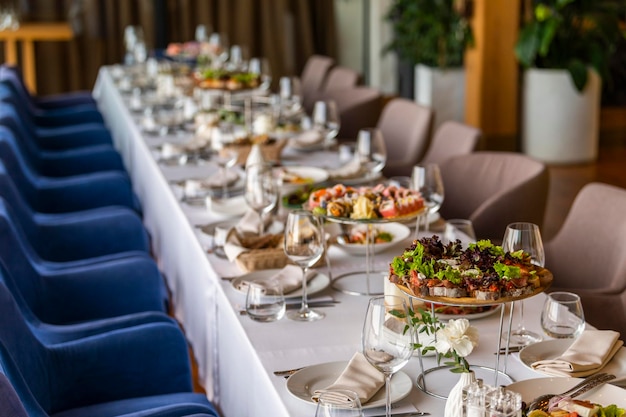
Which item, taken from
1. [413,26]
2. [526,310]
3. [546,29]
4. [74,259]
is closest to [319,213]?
[526,310]

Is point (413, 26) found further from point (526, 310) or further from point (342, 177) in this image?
point (526, 310)

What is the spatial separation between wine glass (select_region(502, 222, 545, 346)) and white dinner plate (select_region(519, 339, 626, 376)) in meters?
0.08

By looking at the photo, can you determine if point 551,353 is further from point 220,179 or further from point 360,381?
point 220,179

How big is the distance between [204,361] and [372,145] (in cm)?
109

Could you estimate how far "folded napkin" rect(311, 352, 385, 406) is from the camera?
1.85 m

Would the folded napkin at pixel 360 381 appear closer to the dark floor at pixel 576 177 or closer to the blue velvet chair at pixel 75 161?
the blue velvet chair at pixel 75 161

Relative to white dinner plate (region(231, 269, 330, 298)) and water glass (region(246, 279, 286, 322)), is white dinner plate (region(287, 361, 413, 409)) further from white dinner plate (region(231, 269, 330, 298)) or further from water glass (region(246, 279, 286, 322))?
white dinner plate (region(231, 269, 330, 298))

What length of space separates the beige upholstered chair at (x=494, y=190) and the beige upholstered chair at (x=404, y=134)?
739 millimetres

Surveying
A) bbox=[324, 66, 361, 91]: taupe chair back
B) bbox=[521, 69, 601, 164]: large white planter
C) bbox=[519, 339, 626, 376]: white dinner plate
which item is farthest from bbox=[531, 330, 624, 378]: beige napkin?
bbox=[521, 69, 601, 164]: large white planter

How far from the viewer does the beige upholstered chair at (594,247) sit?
3.08 metres

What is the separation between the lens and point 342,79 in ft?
23.7

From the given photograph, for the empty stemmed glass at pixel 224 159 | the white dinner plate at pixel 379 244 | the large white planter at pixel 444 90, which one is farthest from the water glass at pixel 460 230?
the large white planter at pixel 444 90

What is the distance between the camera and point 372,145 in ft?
12.0

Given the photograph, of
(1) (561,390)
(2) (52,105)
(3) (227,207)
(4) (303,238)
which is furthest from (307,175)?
(2) (52,105)
